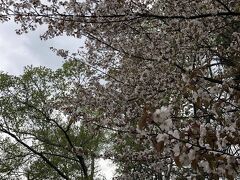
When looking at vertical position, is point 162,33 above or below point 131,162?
above

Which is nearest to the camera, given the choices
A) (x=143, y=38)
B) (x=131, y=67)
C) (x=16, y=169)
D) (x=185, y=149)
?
(x=185, y=149)

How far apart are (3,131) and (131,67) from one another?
714 centimetres

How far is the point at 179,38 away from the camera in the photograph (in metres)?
6.76

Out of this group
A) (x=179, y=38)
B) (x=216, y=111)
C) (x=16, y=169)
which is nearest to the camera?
(x=216, y=111)

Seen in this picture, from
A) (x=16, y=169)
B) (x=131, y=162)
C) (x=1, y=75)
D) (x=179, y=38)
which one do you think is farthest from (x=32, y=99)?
(x=179, y=38)

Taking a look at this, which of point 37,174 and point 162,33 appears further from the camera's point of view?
point 37,174

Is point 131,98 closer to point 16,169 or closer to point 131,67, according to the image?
point 131,67

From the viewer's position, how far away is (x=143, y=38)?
7262 millimetres

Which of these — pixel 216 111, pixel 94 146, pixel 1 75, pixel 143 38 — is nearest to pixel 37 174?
pixel 94 146

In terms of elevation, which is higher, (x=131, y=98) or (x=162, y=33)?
(x=162, y=33)

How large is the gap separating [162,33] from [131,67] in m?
1.64

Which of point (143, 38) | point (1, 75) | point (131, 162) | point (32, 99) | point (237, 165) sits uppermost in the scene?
point (1, 75)

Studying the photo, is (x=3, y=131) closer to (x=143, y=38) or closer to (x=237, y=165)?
(x=143, y=38)

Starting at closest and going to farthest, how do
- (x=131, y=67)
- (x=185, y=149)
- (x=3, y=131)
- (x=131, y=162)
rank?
1. (x=185, y=149)
2. (x=131, y=67)
3. (x=131, y=162)
4. (x=3, y=131)
